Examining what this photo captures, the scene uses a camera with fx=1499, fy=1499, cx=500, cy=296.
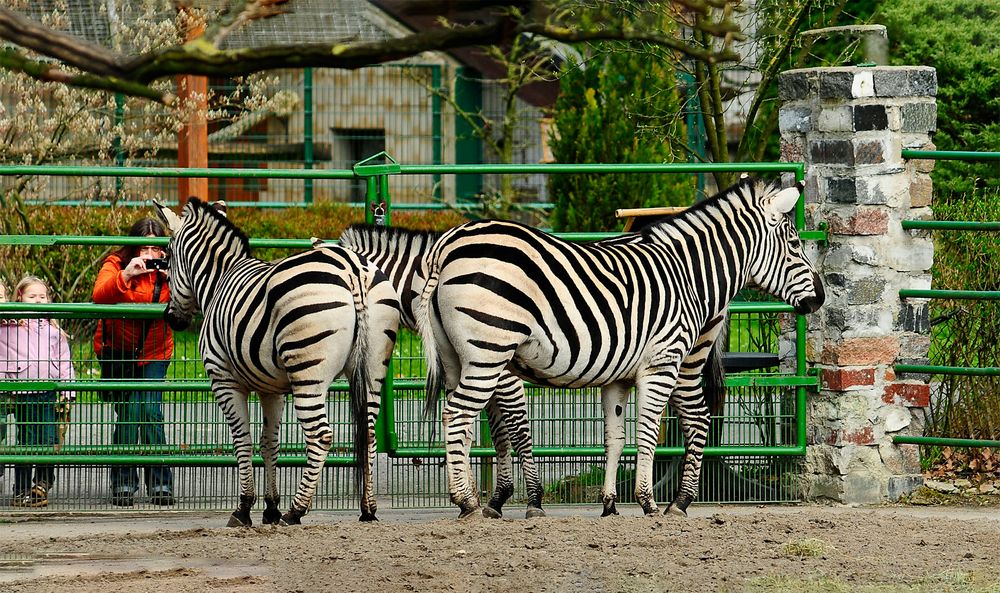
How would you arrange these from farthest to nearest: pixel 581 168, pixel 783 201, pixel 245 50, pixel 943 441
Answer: pixel 943 441
pixel 581 168
pixel 783 201
pixel 245 50

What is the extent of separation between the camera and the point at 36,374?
866 cm

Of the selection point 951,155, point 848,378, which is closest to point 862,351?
point 848,378

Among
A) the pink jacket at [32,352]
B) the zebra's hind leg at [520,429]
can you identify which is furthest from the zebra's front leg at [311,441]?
the pink jacket at [32,352]

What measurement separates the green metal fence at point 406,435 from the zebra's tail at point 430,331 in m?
0.76

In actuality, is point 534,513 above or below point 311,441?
below

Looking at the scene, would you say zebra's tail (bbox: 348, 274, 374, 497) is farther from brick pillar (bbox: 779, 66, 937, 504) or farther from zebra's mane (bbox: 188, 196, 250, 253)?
brick pillar (bbox: 779, 66, 937, 504)

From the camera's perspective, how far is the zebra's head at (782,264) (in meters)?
8.41

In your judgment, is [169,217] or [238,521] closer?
[238,521]

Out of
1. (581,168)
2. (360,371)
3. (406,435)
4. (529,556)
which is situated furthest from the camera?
(406,435)

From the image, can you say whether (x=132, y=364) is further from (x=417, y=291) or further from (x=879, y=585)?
(x=879, y=585)

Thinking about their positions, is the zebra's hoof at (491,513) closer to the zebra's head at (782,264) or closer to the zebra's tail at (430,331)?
the zebra's tail at (430,331)

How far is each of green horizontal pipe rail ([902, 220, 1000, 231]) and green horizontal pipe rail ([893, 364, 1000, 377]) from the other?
2.60ft

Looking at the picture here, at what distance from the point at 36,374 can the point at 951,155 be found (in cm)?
538

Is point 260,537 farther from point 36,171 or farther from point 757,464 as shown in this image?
point 757,464
